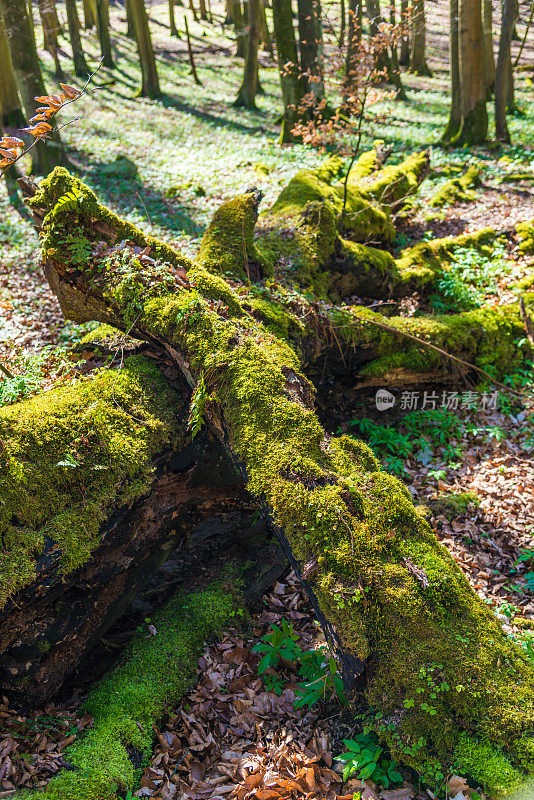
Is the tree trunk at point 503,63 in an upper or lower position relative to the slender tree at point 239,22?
lower

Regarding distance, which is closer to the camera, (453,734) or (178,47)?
(453,734)

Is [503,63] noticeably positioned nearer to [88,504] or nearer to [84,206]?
[84,206]

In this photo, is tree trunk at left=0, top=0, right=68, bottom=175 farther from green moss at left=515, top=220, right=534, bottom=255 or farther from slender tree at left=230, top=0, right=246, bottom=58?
slender tree at left=230, top=0, right=246, bottom=58

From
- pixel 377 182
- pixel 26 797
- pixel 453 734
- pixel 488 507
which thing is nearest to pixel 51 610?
pixel 26 797

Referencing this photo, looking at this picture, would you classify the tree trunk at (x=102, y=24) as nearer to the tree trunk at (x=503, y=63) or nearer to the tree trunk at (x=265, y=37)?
the tree trunk at (x=265, y=37)

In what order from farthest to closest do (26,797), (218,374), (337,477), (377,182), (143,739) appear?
(377,182) → (218,374) → (337,477) → (143,739) → (26,797)

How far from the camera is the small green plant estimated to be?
278 cm

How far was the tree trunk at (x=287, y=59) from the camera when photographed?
1310 centimetres

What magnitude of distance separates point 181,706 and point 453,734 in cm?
183

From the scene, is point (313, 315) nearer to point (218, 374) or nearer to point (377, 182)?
point (218, 374)

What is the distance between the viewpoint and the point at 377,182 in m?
9.33

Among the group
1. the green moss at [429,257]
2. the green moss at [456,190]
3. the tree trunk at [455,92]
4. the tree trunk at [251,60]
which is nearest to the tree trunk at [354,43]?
the green moss at [429,257]

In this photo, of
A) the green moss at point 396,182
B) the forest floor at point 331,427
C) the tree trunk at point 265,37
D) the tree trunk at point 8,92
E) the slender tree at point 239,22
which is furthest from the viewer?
the slender tree at point 239,22

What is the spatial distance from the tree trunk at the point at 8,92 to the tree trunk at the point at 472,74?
10374mm
